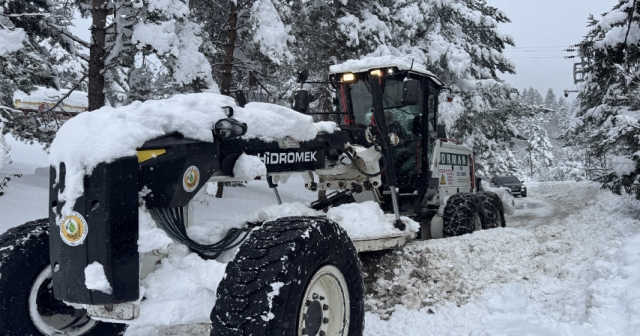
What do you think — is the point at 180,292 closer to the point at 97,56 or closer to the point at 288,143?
the point at 288,143

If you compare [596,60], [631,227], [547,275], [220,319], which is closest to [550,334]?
[547,275]

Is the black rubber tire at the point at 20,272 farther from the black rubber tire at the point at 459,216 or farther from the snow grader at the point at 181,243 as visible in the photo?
the black rubber tire at the point at 459,216

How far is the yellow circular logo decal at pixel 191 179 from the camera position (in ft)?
11.3

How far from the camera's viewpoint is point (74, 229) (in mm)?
2939

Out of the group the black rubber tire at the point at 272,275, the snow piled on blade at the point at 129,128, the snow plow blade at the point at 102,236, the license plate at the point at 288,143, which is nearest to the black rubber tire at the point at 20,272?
the snow plow blade at the point at 102,236

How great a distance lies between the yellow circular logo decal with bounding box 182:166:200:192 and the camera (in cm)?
344

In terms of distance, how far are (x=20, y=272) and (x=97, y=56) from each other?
7.01 metres

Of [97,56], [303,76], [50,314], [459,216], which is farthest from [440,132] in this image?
[97,56]

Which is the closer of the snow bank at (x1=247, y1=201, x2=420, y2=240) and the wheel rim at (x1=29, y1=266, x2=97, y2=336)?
the wheel rim at (x1=29, y1=266, x2=97, y2=336)

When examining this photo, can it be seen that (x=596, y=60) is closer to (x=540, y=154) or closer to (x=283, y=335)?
(x=283, y=335)

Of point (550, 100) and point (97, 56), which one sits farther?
point (550, 100)

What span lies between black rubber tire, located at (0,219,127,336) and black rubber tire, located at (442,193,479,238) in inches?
220

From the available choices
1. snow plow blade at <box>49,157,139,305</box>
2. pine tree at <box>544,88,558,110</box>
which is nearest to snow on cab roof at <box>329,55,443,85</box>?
snow plow blade at <box>49,157,139,305</box>

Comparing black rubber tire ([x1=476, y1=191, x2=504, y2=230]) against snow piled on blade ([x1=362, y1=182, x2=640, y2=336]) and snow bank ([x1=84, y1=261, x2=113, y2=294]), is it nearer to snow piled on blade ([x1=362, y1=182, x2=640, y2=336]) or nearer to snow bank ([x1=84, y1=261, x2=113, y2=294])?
snow piled on blade ([x1=362, y1=182, x2=640, y2=336])
